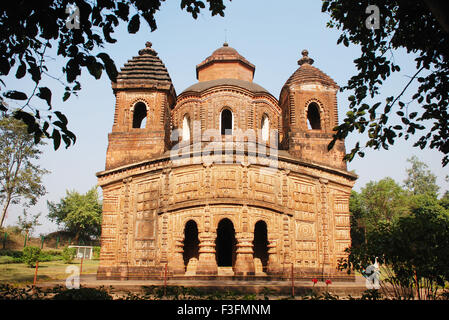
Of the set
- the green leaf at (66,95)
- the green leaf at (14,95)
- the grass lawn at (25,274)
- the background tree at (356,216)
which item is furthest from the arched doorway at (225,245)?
the background tree at (356,216)

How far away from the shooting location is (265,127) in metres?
19.8

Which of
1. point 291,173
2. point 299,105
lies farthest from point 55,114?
point 299,105

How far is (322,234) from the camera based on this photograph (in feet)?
53.3

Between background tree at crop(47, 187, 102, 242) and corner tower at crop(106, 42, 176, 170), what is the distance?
23632 mm

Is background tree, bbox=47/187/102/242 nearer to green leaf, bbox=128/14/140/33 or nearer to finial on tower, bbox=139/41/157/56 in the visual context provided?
finial on tower, bbox=139/41/157/56

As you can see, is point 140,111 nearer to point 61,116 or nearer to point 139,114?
point 139,114

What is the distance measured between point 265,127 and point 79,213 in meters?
27.9

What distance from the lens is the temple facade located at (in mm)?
14695

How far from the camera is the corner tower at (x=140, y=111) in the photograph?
57.5ft

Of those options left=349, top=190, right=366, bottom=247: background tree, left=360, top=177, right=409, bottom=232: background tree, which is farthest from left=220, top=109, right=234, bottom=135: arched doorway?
left=360, top=177, right=409, bottom=232: background tree

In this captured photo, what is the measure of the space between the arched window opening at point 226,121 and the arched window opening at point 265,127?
1.79 metres

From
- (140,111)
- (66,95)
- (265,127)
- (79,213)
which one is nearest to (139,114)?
(140,111)

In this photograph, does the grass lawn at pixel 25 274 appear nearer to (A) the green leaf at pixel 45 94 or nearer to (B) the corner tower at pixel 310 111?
(A) the green leaf at pixel 45 94

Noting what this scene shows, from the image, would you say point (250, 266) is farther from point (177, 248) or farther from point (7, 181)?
point (7, 181)
